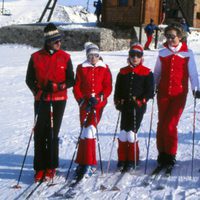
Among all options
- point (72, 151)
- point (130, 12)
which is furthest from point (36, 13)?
point (72, 151)

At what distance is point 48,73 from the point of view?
4.91 meters

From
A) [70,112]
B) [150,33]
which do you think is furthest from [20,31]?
[70,112]

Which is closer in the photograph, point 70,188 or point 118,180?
point 70,188

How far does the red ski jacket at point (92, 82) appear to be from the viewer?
505 centimetres

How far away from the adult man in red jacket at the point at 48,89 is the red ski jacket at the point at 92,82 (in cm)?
16

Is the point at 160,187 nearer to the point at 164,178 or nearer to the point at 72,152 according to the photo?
the point at 164,178

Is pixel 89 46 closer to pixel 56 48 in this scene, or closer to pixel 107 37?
pixel 56 48

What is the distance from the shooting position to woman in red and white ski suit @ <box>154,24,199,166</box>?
5160 mm

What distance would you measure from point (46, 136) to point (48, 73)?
0.74 metres

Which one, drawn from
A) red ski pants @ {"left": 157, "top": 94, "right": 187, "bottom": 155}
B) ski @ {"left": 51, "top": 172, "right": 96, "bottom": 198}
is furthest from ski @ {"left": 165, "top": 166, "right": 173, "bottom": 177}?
ski @ {"left": 51, "top": 172, "right": 96, "bottom": 198}

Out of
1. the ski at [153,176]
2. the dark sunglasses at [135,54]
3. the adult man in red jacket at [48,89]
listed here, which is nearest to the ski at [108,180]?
the ski at [153,176]

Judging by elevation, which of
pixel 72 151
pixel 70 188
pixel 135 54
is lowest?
pixel 72 151

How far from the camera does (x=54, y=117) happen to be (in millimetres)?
5047

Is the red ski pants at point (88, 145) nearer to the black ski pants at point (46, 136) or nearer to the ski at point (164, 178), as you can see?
the black ski pants at point (46, 136)
